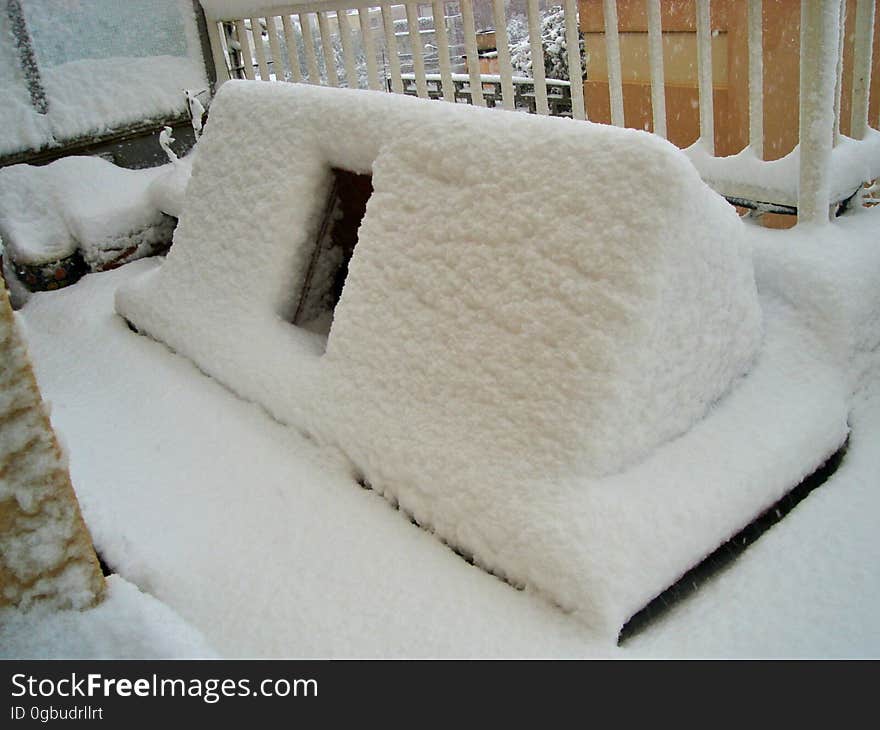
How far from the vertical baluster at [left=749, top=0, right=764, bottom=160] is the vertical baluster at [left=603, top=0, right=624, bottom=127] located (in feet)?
1.82

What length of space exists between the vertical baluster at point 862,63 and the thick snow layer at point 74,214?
3.34 metres

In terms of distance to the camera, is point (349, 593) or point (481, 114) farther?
point (481, 114)

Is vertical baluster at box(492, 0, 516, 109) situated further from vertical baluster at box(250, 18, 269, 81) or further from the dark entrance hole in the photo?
vertical baluster at box(250, 18, 269, 81)

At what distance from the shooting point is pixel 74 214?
4.16 metres

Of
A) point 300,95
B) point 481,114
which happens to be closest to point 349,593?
point 481,114

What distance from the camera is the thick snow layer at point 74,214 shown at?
4109mm

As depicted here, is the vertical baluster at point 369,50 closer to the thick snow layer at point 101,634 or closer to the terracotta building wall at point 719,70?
the terracotta building wall at point 719,70

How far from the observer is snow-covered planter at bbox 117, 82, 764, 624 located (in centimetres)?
177

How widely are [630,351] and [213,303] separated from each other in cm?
165

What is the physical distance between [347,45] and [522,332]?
3.18 meters

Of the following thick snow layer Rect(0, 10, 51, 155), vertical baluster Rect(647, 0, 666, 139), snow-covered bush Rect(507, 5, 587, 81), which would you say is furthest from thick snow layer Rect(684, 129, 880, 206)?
snow-covered bush Rect(507, 5, 587, 81)
